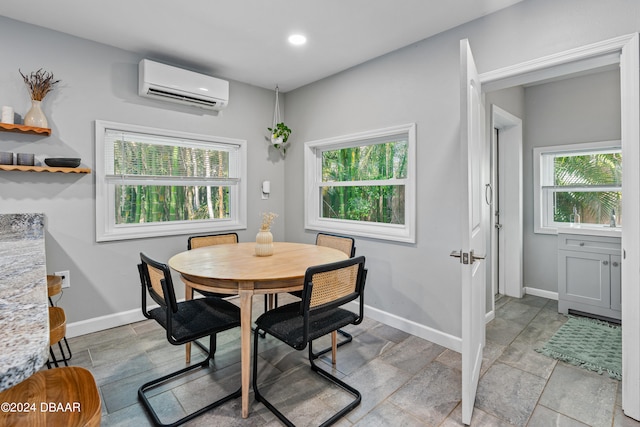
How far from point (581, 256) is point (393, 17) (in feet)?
9.49

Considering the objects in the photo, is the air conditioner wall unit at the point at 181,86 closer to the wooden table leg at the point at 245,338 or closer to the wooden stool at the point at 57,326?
the wooden stool at the point at 57,326

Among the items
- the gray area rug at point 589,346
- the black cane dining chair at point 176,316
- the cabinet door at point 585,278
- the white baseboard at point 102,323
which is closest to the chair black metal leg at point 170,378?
the black cane dining chair at point 176,316

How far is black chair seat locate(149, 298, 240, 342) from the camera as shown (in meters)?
1.75

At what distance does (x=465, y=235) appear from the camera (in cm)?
173

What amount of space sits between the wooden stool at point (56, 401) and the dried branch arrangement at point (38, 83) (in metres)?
2.39

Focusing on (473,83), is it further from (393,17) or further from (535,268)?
(535,268)

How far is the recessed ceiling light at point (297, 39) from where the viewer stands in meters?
2.68

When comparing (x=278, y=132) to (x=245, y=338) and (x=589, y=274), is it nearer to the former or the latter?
(x=245, y=338)

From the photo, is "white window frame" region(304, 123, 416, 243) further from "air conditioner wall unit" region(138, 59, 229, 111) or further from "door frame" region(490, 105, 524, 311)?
"door frame" region(490, 105, 524, 311)

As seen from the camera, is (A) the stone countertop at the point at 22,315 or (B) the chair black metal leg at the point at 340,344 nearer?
(A) the stone countertop at the point at 22,315

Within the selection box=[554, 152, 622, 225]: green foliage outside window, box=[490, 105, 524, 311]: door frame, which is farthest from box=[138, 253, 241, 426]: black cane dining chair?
box=[554, 152, 622, 225]: green foliage outside window

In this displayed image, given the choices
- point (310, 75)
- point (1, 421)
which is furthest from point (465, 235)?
point (310, 75)

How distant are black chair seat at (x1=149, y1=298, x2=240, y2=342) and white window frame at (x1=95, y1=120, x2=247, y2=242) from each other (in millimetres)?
1305

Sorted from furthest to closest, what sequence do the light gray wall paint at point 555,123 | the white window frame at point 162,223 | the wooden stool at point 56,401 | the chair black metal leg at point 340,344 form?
1. the light gray wall paint at point 555,123
2. the white window frame at point 162,223
3. the chair black metal leg at point 340,344
4. the wooden stool at point 56,401
